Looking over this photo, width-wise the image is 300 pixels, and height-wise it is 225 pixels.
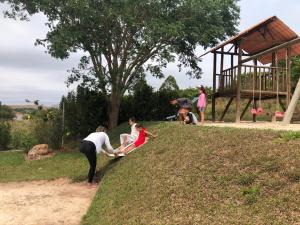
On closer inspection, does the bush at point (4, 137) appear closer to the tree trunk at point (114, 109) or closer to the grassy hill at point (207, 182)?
the tree trunk at point (114, 109)

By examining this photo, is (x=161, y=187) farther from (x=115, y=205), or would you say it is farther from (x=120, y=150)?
(x=120, y=150)

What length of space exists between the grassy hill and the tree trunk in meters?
8.59

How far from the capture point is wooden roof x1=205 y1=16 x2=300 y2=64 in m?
16.8

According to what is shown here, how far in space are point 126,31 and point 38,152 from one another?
551 cm

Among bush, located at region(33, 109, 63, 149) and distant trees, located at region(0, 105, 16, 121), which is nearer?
bush, located at region(33, 109, 63, 149)

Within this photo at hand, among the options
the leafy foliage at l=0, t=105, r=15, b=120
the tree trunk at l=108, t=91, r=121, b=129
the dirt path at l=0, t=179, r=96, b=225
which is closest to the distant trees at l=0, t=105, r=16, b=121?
the leafy foliage at l=0, t=105, r=15, b=120

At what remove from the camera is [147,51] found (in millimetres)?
18000

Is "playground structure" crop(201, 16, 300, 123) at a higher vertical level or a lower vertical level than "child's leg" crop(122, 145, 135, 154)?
higher

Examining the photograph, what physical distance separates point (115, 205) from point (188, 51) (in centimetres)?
1178

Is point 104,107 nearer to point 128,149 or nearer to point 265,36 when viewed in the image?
point 265,36

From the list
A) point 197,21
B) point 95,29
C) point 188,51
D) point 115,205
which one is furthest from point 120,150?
point 188,51

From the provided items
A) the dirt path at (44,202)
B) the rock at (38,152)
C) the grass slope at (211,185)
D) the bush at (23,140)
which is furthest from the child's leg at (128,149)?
the bush at (23,140)

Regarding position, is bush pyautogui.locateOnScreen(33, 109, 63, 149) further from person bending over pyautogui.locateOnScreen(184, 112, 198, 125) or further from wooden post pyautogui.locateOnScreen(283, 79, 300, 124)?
wooden post pyautogui.locateOnScreen(283, 79, 300, 124)

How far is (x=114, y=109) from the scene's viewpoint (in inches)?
757
